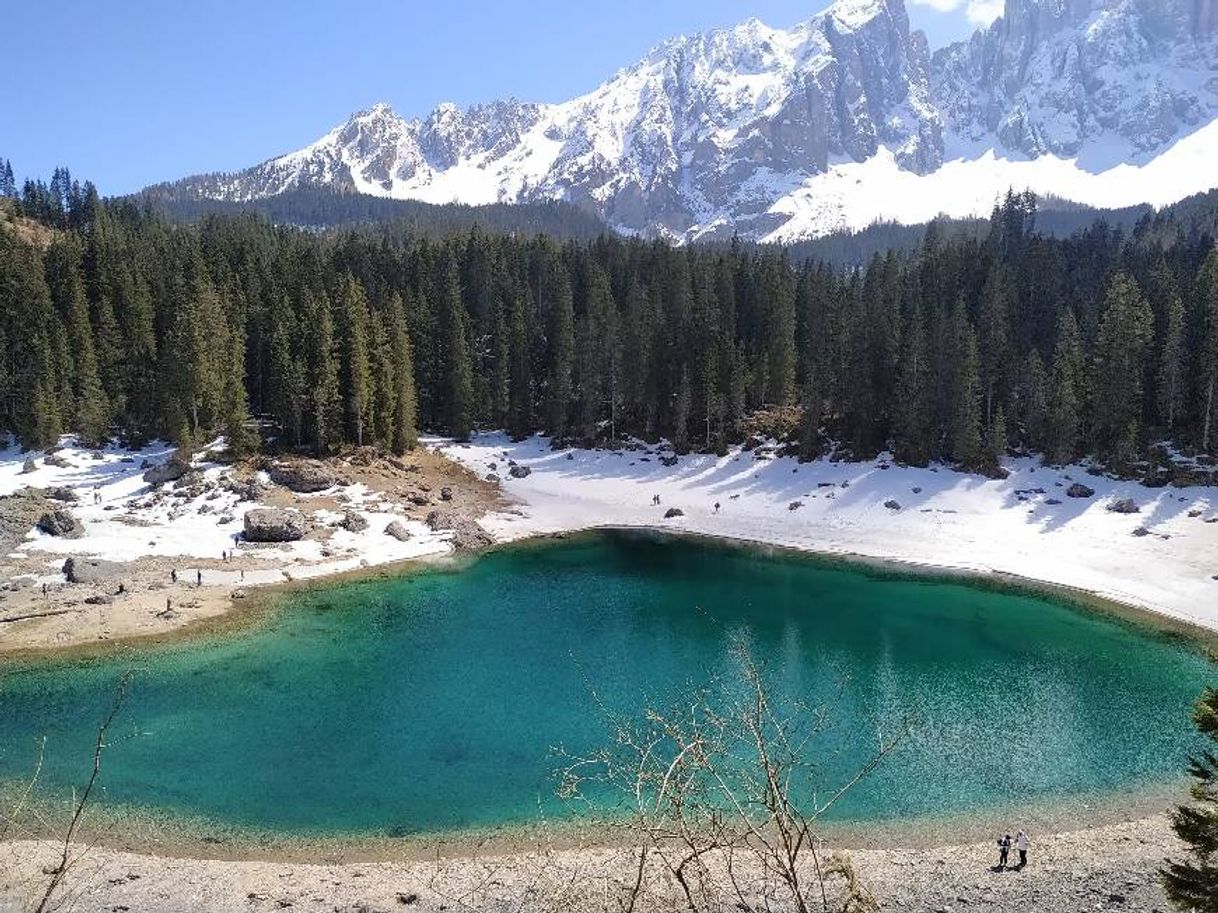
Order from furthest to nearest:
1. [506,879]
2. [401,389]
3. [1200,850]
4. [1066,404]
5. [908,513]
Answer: [401,389] < [1066,404] < [908,513] < [506,879] < [1200,850]

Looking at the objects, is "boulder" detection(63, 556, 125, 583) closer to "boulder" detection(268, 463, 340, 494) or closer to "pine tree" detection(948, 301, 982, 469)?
"boulder" detection(268, 463, 340, 494)

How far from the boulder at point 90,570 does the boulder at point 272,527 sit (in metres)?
8.46

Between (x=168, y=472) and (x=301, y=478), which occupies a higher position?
(x=168, y=472)

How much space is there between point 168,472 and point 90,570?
16882 mm

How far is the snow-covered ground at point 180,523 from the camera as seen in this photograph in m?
53.8

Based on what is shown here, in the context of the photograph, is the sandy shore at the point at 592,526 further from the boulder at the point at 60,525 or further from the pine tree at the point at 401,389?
the pine tree at the point at 401,389

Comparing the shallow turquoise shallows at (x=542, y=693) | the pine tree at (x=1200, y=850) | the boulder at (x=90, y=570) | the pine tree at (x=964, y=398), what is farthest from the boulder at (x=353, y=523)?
the pine tree at (x=1200, y=850)

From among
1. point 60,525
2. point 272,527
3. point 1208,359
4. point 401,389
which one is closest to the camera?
point 60,525

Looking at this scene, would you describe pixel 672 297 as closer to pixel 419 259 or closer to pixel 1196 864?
pixel 419 259

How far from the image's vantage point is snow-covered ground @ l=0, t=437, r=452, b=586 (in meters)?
53.8

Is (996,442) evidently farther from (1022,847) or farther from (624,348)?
(1022,847)

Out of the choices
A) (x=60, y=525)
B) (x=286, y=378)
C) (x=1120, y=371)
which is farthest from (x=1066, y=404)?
(x=60, y=525)

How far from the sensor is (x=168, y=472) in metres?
65.0

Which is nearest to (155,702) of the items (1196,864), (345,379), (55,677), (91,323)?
(55,677)
